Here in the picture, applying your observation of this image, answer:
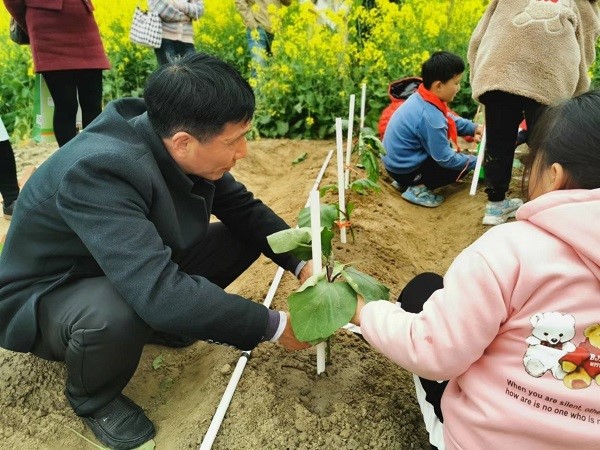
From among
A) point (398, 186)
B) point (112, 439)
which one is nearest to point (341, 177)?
point (112, 439)

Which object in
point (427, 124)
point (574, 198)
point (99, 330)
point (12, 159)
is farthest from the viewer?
point (427, 124)

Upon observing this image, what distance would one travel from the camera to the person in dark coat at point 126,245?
1397 mm

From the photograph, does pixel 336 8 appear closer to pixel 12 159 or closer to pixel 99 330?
pixel 12 159

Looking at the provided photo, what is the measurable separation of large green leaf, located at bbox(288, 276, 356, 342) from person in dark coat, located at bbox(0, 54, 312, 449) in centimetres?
11

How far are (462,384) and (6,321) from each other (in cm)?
133

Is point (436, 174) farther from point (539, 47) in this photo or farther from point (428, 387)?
point (428, 387)

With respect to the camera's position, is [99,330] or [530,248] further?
[99,330]

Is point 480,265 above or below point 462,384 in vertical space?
above

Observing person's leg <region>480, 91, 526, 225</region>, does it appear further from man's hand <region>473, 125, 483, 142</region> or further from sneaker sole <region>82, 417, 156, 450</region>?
sneaker sole <region>82, 417, 156, 450</region>

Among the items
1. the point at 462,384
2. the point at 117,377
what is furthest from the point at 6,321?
the point at 462,384

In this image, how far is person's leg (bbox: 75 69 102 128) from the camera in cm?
347

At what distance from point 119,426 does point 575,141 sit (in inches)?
57.6

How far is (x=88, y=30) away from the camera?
3412 millimetres

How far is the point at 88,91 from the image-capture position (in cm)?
356
